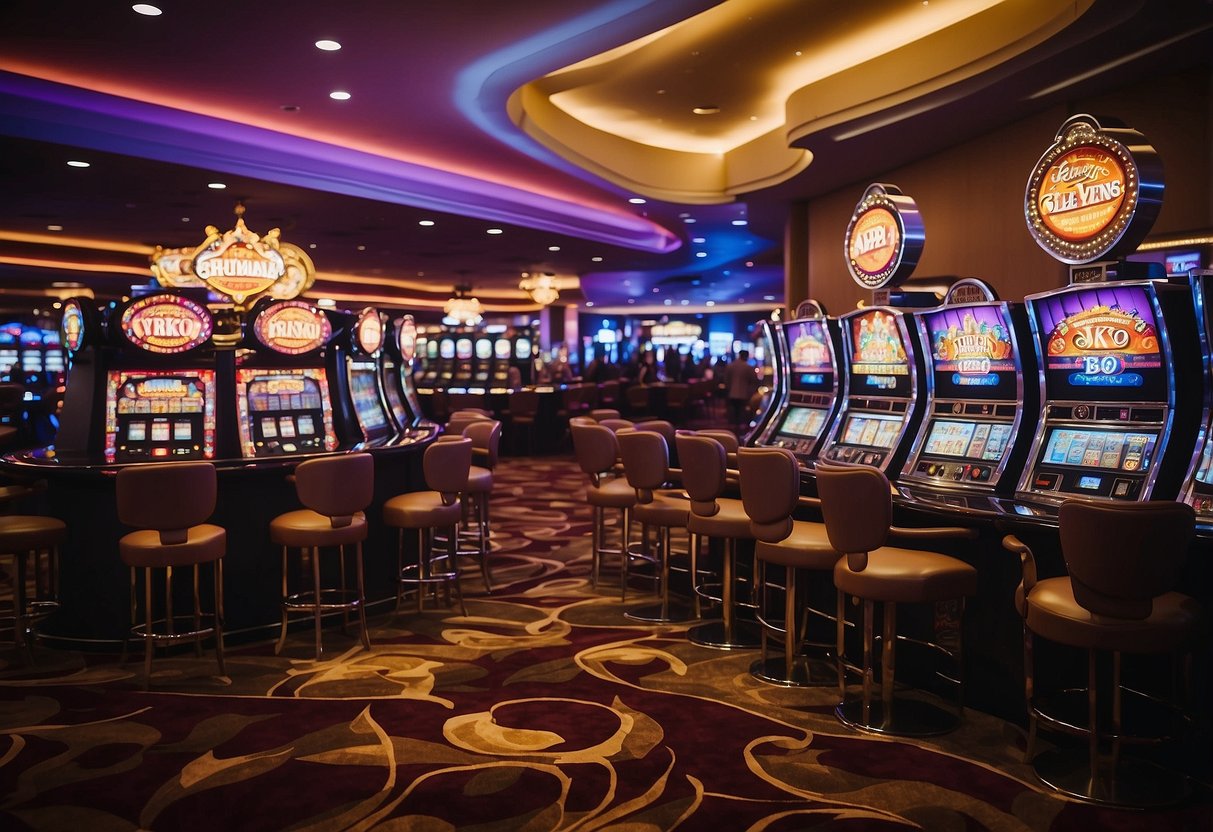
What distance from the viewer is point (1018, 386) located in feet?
13.0

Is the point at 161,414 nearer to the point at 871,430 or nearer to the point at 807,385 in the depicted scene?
the point at 807,385

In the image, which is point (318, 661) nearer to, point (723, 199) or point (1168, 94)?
point (1168, 94)

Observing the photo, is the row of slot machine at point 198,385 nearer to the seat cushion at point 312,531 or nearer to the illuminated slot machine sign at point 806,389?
the seat cushion at point 312,531

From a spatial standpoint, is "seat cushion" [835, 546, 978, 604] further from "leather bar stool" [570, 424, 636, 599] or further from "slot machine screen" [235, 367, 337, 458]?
"slot machine screen" [235, 367, 337, 458]

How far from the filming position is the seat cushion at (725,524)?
4586 mm

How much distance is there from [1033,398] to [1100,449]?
1.39 ft

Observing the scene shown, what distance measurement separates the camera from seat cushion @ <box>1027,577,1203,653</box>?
2.82 meters

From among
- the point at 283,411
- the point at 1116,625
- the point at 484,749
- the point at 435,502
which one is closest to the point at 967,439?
the point at 1116,625

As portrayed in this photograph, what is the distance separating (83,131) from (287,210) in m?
3.11

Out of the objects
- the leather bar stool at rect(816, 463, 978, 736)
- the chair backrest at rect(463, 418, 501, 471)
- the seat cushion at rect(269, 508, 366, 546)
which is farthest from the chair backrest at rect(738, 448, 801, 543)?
the chair backrest at rect(463, 418, 501, 471)

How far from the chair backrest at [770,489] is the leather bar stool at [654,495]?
946 mm

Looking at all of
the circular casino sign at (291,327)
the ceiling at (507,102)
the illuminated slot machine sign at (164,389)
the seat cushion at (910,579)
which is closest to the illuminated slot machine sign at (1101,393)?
the seat cushion at (910,579)

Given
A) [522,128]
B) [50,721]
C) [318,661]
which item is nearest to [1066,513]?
[318,661]

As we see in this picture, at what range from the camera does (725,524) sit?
4617 millimetres
